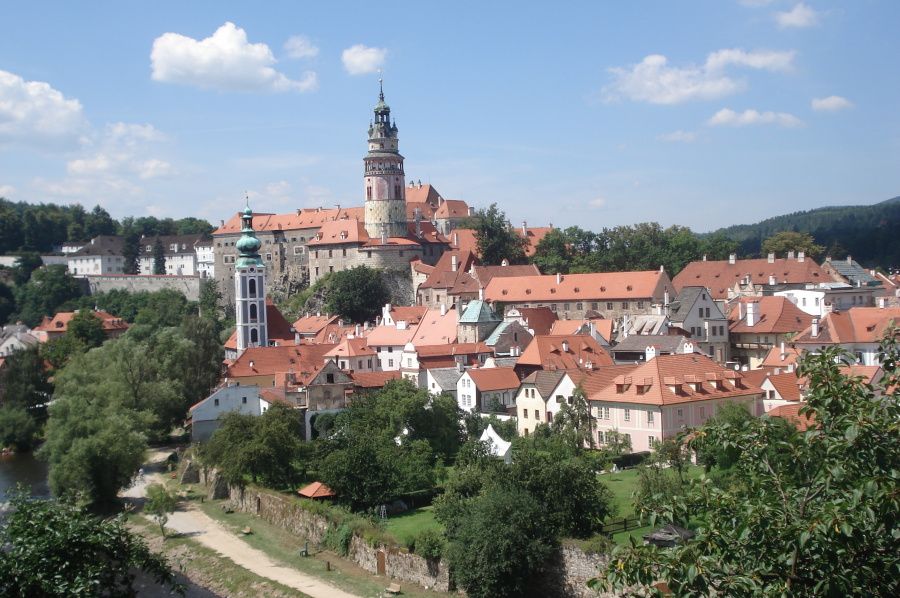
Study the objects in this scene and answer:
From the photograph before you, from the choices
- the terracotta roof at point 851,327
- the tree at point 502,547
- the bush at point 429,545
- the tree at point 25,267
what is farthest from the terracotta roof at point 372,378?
the tree at point 25,267

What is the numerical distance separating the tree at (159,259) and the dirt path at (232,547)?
7218 centimetres

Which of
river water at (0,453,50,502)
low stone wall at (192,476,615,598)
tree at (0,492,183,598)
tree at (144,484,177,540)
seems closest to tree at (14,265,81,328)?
river water at (0,453,50,502)

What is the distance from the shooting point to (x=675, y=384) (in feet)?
106

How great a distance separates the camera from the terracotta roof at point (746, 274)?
2355 inches

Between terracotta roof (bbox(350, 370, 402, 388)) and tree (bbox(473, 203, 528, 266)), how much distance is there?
99.1 feet

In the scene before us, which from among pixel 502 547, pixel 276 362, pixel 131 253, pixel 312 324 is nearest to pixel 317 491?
pixel 502 547

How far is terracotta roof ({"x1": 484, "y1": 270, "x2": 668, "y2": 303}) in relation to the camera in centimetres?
5623

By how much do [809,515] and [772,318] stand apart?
41.9 meters

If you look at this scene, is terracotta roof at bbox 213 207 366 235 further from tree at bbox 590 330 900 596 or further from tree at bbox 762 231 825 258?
tree at bbox 590 330 900 596

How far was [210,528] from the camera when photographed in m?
30.6

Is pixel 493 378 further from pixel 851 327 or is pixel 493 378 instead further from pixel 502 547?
pixel 502 547

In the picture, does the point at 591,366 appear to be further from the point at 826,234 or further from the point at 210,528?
the point at 826,234

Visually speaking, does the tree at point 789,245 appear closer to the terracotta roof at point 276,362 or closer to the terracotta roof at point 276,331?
the terracotta roof at point 276,331

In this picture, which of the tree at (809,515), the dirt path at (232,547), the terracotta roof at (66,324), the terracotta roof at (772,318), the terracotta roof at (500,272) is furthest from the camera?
the terracotta roof at (66,324)
